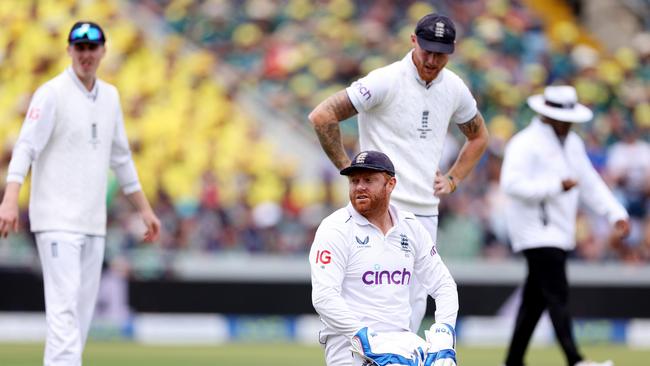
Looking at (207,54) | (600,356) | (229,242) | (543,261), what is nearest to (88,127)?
(543,261)

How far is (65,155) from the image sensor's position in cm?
826

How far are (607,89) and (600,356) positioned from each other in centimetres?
719

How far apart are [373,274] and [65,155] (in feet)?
8.04

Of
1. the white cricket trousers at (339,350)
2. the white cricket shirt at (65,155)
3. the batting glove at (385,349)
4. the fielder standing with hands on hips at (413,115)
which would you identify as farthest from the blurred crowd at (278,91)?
the batting glove at (385,349)

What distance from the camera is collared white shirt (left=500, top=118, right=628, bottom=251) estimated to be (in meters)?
10.4

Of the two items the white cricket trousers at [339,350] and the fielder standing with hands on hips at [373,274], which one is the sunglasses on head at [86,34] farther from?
the white cricket trousers at [339,350]

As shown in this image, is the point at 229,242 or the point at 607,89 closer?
the point at 229,242

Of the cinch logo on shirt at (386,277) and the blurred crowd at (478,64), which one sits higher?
the blurred crowd at (478,64)

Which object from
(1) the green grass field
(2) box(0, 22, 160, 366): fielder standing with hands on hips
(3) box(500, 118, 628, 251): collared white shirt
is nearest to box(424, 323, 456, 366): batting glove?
(2) box(0, 22, 160, 366): fielder standing with hands on hips

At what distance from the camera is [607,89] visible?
19.8m

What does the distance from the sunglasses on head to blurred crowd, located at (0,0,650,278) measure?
759 cm

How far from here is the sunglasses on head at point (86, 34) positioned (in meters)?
8.13

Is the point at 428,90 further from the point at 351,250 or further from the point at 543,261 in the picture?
the point at 543,261

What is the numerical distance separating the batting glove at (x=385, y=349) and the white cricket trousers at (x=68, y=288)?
220cm
